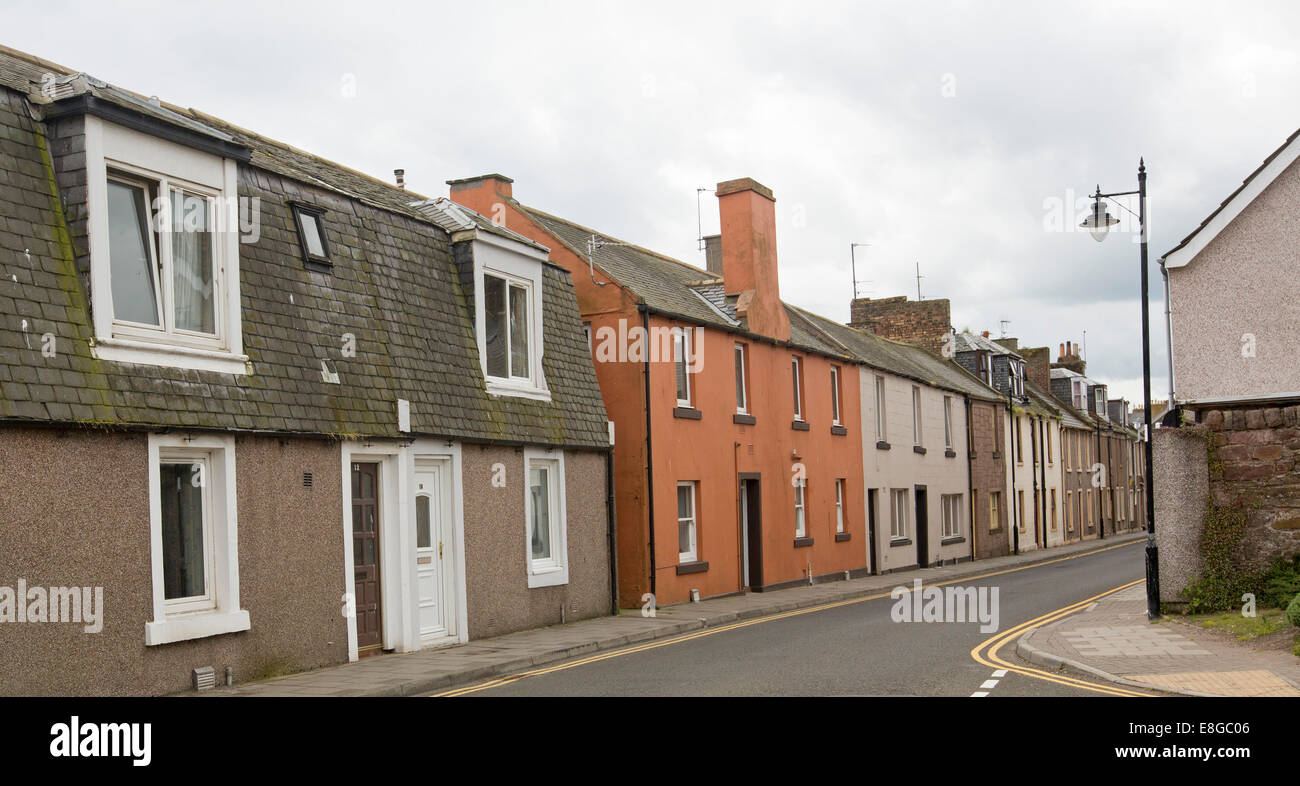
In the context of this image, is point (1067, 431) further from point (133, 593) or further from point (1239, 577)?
point (133, 593)

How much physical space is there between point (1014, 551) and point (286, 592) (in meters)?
37.9

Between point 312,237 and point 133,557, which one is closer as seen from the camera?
point 133,557

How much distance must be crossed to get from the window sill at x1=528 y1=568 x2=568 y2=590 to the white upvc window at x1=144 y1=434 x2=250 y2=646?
6.17 m

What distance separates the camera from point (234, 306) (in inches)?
496

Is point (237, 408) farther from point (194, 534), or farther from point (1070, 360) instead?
point (1070, 360)

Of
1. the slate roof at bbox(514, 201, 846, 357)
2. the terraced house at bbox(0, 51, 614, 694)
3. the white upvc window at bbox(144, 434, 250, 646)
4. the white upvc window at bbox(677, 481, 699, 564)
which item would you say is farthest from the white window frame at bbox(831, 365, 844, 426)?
the white upvc window at bbox(144, 434, 250, 646)

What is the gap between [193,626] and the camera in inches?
451

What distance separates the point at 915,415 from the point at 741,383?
13192 mm

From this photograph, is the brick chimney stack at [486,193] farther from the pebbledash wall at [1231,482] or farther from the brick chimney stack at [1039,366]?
the brick chimney stack at [1039,366]

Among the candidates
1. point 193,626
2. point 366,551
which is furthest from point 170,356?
point 366,551

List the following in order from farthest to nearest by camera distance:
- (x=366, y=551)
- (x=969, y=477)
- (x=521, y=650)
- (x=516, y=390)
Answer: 1. (x=969, y=477)
2. (x=516, y=390)
3. (x=521, y=650)
4. (x=366, y=551)

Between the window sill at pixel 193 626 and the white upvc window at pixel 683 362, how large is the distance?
40.4 feet

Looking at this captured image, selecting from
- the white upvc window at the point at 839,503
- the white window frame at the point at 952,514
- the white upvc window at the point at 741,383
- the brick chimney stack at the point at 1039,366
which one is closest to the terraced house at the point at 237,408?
the white upvc window at the point at 741,383
